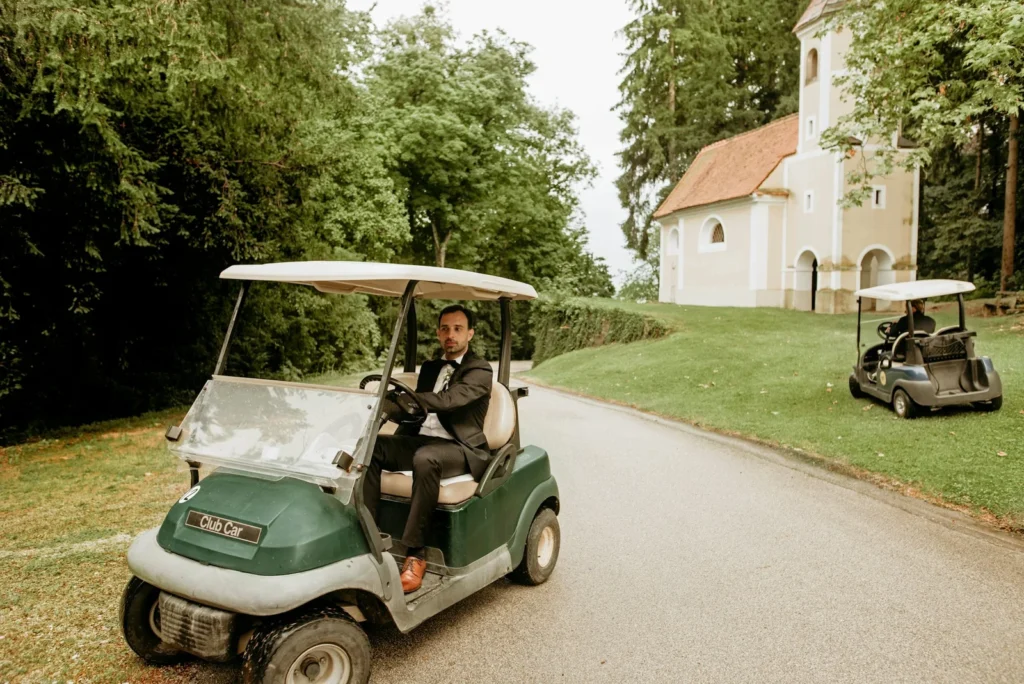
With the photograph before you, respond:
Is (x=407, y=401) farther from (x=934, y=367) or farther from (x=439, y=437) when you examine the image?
(x=934, y=367)

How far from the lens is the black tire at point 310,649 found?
3189 mm

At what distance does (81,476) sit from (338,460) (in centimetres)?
638

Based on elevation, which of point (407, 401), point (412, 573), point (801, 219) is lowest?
point (412, 573)

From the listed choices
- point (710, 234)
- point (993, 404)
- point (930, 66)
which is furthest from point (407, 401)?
point (710, 234)

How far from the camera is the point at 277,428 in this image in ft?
12.5

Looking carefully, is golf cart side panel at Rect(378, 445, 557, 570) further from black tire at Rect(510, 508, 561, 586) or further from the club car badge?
the club car badge

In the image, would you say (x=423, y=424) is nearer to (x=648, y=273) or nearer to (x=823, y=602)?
(x=823, y=602)

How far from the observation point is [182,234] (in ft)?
38.8

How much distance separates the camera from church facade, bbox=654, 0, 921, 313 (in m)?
31.0

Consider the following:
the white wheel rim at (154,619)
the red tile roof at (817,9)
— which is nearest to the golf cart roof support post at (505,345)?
the white wheel rim at (154,619)

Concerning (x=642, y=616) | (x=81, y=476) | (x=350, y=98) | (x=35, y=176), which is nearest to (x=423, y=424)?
(x=642, y=616)

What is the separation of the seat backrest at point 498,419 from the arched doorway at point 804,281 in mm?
30802

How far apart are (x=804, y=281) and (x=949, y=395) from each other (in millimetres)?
24305

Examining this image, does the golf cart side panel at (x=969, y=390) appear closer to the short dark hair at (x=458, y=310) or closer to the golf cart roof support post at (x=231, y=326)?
the short dark hair at (x=458, y=310)
